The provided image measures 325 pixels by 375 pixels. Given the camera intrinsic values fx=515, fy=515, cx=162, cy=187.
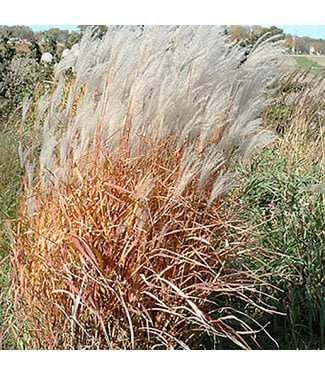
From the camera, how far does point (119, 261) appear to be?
6.93ft

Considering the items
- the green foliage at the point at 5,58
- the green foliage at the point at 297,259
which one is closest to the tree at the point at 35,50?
the green foliage at the point at 5,58

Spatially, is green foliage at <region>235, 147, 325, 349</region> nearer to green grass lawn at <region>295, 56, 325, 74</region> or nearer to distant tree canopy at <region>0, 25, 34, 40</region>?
green grass lawn at <region>295, 56, 325, 74</region>

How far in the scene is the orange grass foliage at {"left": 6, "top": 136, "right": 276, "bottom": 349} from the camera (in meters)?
2.12

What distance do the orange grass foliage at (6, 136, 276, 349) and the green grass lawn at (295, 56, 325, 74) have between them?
113 inches

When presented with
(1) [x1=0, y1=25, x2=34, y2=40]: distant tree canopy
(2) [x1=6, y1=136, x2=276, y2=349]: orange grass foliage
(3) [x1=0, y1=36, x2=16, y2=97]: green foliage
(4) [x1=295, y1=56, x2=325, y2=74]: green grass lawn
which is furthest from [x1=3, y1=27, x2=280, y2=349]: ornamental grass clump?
(1) [x1=0, y1=25, x2=34, y2=40]: distant tree canopy

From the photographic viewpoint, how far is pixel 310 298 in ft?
9.71

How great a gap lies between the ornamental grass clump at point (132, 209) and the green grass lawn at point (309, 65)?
2.54 m

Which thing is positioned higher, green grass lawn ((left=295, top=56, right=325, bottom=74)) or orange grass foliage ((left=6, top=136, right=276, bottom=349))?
green grass lawn ((left=295, top=56, right=325, bottom=74))

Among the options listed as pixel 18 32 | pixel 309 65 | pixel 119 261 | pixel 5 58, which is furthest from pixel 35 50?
pixel 119 261

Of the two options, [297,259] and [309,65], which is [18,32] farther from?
[297,259]

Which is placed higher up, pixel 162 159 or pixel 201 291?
pixel 162 159
